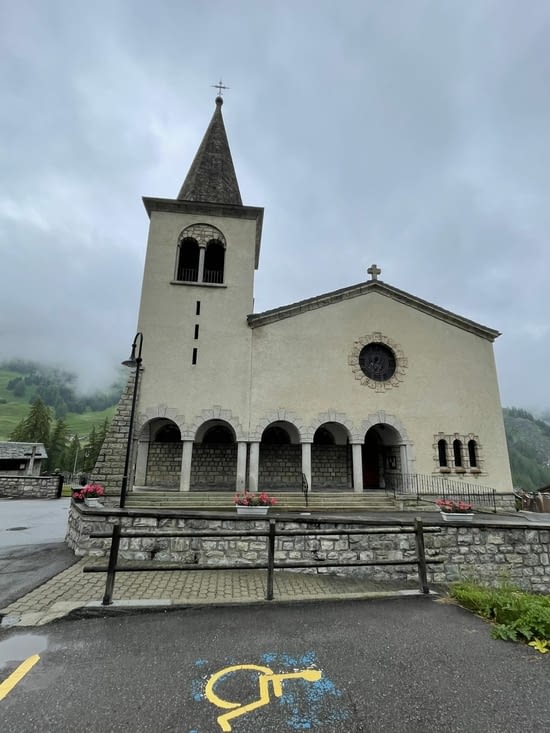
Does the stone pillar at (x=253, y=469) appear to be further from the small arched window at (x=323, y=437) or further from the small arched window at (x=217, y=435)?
the small arched window at (x=323, y=437)

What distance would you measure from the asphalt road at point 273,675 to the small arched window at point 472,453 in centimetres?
1287

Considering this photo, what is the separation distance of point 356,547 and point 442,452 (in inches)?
395

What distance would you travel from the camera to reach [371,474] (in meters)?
17.0

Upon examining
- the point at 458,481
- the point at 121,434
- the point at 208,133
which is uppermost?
the point at 208,133

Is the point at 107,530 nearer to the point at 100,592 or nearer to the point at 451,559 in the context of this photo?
the point at 100,592

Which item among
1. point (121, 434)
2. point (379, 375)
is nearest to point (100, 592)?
point (121, 434)

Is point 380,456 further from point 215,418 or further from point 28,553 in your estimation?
point 28,553

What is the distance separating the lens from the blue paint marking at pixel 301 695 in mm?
2496

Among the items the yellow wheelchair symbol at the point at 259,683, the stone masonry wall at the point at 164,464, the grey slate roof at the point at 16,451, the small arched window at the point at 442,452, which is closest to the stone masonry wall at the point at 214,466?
the stone masonry wall at the point at 164,464

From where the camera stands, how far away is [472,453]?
1562 centimetres

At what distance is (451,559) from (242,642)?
5.82 meters

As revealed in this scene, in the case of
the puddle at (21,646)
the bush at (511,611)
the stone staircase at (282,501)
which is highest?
the stone staircase at (282,501)

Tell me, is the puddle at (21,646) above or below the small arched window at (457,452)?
below

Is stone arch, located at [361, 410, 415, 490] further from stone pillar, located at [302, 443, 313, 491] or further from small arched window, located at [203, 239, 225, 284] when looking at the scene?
small arched window, located at [203, 239, 225, 284]
